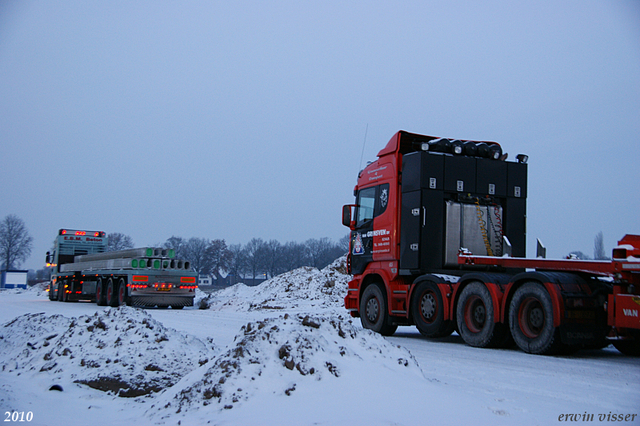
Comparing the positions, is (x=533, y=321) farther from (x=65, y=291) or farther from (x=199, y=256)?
(x=199, y=256)

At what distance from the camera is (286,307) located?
2498 centimetres

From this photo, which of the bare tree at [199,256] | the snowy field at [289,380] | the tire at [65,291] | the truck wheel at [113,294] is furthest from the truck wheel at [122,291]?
the bare tree at [199,256]

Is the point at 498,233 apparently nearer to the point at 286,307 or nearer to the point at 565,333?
the point at 565,333

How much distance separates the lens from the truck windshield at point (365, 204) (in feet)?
45.3

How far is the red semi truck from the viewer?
907 cm

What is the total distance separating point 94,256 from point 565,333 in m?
25.2

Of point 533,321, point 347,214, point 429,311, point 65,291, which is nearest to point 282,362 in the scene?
point 533,321

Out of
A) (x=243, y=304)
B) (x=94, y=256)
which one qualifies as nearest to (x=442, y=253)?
(x=243, y=304)

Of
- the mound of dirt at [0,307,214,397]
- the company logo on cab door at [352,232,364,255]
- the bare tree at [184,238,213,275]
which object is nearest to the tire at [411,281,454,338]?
the company logo on cab door at [352,232,364,255]

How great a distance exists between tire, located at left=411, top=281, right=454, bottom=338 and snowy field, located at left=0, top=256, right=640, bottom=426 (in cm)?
168

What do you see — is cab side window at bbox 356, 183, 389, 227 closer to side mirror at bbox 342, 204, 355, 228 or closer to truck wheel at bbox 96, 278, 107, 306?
side mirror at bbox 342, 204, 355, 228

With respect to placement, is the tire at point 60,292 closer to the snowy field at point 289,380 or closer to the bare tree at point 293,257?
the snowy field at point 289,380

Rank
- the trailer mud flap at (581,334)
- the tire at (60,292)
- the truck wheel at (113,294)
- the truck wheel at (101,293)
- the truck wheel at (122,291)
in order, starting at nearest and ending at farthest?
the trailer mud flap at (581,334) < the truck wheel at (122,291) < the truck wheel at (113,294) < the truck wheel at (101,293) < the tire at (60,292)

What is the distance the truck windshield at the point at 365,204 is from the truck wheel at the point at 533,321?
482cm
